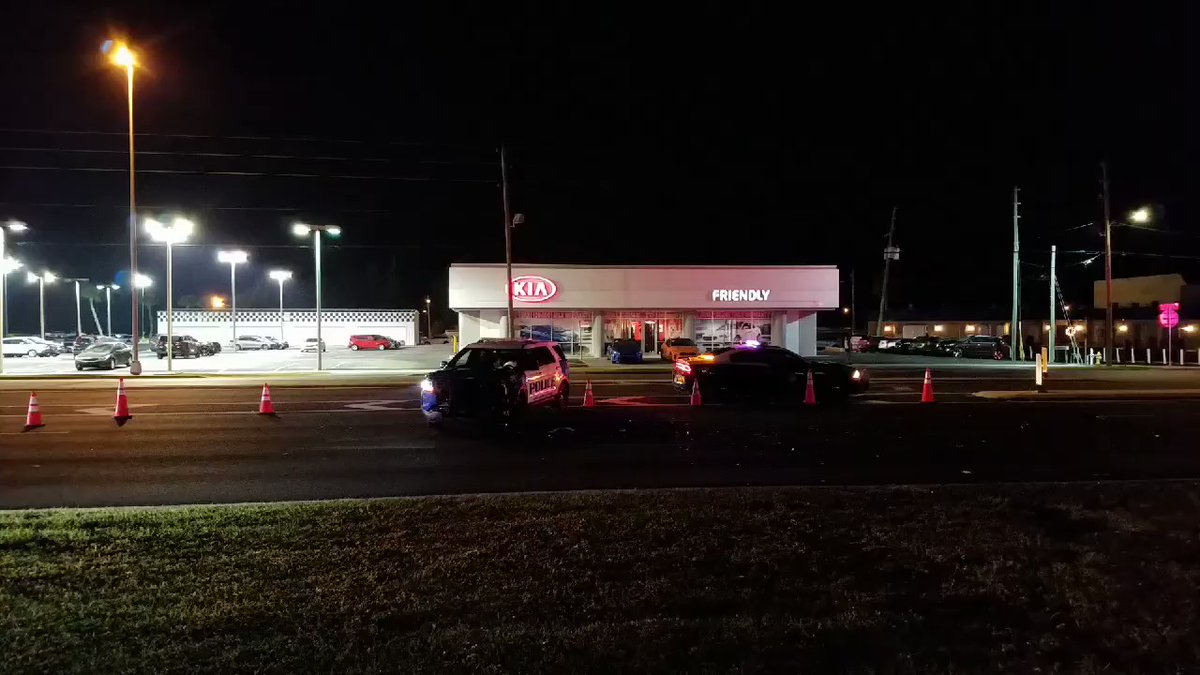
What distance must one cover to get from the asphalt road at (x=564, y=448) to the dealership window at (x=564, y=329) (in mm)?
27700

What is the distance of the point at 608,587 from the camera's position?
477 cm

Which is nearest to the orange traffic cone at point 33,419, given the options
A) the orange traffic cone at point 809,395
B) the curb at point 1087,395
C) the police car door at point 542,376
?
the police car door at point 542,376

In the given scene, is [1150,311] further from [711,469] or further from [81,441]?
[81,441]

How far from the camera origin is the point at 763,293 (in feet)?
144

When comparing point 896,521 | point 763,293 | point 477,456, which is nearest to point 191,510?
point 477,456

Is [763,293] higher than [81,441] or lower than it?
higher

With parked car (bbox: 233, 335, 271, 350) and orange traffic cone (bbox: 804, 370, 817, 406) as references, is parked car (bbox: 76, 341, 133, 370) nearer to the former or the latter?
parked car (bbox: 233, 335, 271, 350)

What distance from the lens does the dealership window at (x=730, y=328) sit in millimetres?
46438

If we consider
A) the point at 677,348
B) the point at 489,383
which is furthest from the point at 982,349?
the point at 489,383

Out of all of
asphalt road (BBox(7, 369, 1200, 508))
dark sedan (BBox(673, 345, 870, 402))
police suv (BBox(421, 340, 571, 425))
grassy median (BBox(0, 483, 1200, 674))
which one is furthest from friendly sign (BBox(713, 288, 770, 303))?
grassy median (BBox(0, 483, 1200, 674))

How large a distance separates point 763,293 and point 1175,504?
1470 inches

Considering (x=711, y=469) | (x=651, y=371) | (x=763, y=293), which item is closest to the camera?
(x=711, y=469)

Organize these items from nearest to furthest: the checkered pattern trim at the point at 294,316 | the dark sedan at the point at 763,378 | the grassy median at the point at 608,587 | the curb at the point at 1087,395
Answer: the grassy median at the point at 608,587 → the dark sedan at the point at 763,378 → the curb at the point at 1087,395 → the checkered pattern trim at the point at 294,316

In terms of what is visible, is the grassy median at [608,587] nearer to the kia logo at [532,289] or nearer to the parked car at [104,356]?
the parked car at [104,356]
